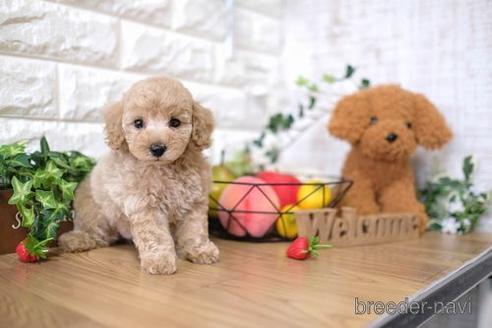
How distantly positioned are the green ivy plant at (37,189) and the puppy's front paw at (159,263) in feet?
0.74

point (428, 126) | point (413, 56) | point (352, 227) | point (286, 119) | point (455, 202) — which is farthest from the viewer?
point (286, 119)

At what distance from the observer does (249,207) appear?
1139 mm

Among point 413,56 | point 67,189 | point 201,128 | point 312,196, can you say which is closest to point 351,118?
A: point 312,196

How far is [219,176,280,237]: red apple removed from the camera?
1137 millimetres

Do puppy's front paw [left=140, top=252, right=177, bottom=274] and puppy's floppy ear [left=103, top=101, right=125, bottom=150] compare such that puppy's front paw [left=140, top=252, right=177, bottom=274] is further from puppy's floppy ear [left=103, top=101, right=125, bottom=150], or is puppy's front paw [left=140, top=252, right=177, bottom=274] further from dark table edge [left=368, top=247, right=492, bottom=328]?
dark table edge [left=368, top=247, right=492, bottom=328]

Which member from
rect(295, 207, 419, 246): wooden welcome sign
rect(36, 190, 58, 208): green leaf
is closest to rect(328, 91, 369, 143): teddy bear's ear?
rect(295, 207, 419, 246): wooden welcome sign

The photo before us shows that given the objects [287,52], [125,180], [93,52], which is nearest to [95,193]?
[125,180]

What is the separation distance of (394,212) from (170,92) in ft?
Answer: 2.46

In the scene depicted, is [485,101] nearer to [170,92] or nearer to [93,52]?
[170,92]

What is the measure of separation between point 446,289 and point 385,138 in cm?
49

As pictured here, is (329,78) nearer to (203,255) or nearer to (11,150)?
(203,255)

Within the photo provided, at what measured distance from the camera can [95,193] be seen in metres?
1.01

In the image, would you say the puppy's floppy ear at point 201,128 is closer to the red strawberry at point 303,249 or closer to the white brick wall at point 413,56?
the red strawberry at point 303,249

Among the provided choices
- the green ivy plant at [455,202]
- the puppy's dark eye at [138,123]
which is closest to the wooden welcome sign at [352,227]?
the green ivy plant at [455,202]
